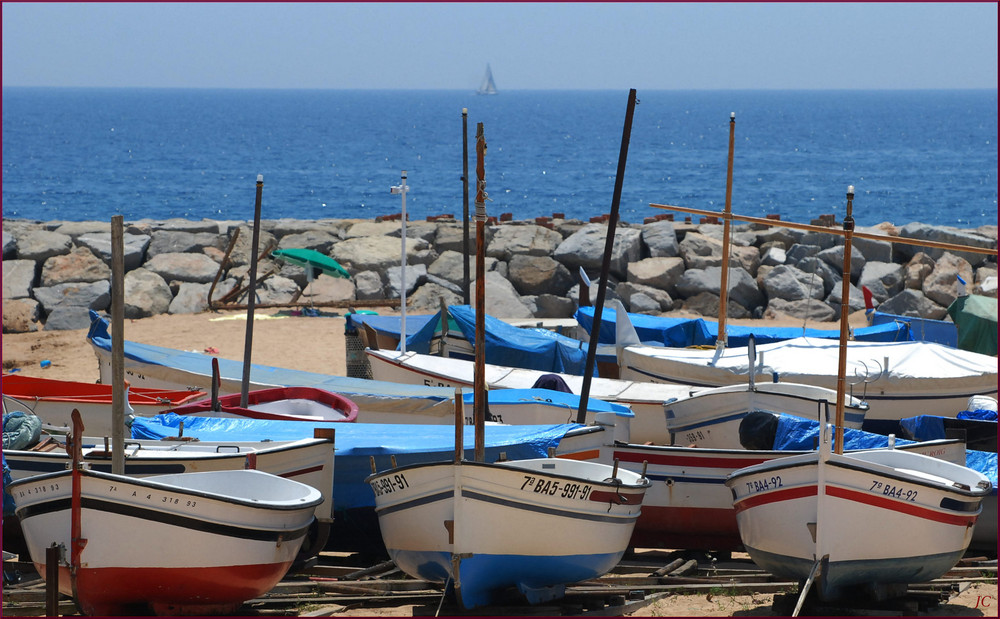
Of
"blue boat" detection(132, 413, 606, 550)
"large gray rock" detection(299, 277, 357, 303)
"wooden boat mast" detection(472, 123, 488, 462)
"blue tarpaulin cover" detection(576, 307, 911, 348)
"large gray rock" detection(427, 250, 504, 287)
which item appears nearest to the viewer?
"wooden boat mast" detection(472, 123, 488, 462)

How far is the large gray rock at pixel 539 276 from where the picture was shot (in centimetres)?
3039

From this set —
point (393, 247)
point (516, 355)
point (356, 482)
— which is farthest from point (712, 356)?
point (393, 247)

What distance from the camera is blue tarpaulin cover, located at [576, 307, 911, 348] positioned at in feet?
71.1

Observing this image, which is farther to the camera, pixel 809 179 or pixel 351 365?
pixel 809 179

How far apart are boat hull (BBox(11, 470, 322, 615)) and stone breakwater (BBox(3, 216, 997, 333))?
17.3m

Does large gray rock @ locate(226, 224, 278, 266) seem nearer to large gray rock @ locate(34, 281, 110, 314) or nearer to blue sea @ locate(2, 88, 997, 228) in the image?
large gray rock @ locate(34, 281, 110, 314)

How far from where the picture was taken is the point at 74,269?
30000 mm

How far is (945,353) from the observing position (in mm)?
18562

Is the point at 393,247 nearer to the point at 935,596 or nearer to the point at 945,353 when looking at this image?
the point at 945,353

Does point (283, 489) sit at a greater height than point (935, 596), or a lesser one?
greater

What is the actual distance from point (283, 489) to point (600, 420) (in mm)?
3860

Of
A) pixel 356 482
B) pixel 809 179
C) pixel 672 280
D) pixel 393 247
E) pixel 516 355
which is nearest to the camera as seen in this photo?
pixel 356 482

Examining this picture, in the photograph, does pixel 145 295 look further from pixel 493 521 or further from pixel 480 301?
pixel 493 521

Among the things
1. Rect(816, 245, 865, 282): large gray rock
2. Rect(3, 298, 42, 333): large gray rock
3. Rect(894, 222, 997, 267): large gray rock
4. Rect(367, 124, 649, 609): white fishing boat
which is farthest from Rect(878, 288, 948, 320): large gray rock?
Rect(3, 298, 42, 333): large gray rock
